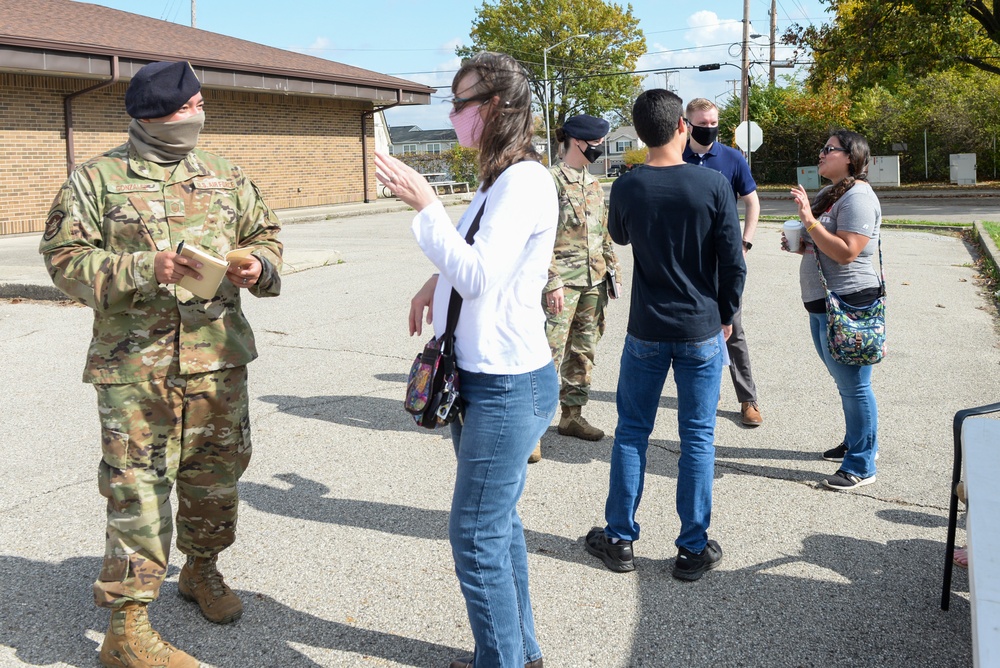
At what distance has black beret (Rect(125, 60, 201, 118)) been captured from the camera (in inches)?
115

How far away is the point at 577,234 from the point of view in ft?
17.3

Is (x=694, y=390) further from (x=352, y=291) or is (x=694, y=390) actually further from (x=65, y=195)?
(x=352, y=291)

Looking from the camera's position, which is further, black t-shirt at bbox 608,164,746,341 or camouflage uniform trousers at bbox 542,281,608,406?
camouflage uniform trousers at bbox 542,281,608,406

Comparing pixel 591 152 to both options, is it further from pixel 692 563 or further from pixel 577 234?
pixel 692 563

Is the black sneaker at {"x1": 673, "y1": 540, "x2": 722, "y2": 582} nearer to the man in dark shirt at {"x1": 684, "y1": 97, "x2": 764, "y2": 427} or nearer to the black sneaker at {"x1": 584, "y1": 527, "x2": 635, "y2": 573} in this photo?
the black sneaker at {"x1": 584, "y1": 527, "x2": 635, "y2": 573}

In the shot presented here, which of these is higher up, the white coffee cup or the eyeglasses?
the eyeglasses

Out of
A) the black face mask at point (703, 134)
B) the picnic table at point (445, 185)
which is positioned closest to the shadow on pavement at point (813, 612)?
the black face mask at point (703, 134)

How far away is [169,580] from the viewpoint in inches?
144

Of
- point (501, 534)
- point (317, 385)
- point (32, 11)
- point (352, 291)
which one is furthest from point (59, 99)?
point (501, 534)

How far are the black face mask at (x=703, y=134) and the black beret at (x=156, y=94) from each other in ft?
11.1

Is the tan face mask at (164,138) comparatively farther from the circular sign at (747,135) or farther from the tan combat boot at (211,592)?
the circular sign at (747,135)

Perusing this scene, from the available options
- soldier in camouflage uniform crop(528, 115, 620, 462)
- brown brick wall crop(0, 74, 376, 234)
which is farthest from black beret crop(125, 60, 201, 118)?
brown brick wall crop(0, 74, 376, 234)

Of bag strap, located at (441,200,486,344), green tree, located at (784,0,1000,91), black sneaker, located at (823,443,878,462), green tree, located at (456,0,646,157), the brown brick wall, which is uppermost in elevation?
green tree, located at (456,0,646,157)

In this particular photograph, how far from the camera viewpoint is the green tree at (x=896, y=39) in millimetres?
23016
